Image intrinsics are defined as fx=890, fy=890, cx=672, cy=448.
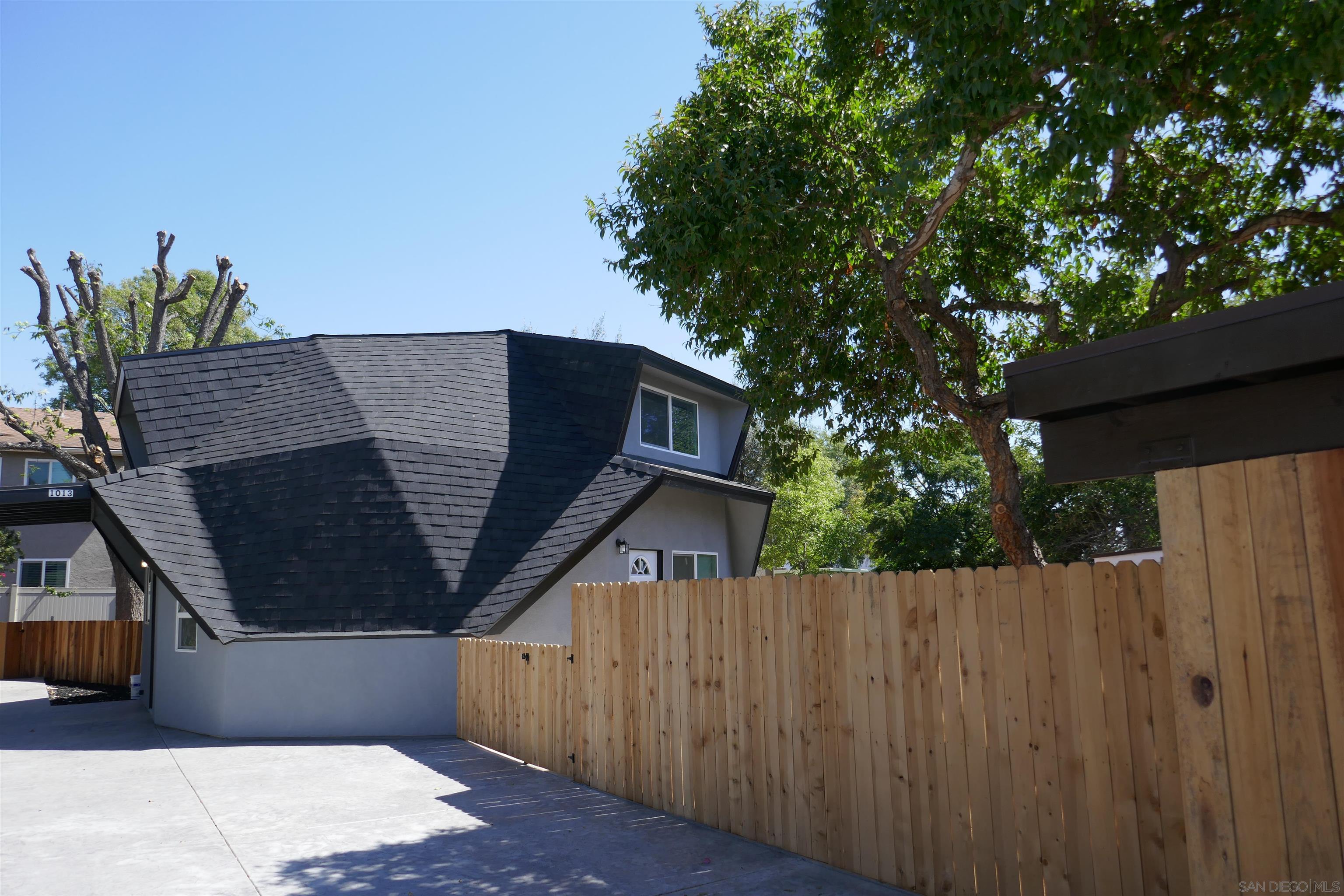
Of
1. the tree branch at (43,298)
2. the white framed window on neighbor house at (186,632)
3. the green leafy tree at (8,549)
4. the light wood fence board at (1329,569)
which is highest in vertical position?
the tree branch at (43,298)

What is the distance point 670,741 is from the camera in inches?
303

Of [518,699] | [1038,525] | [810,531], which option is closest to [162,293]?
[518,699]

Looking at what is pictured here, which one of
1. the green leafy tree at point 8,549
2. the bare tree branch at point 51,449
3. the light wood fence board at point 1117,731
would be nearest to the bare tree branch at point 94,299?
the bare tree branch at point 51,449

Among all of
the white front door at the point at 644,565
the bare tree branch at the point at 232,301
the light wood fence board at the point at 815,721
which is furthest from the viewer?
the bare tree branch at the point at 232,301

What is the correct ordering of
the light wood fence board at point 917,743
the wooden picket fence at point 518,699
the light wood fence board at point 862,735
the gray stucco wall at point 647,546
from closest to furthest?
the light wood fence board at point 917,743 → the light wood fence board at point 862,735 → the wooden picket fence at point 518,699 → the gray stucco wall at point 647,546

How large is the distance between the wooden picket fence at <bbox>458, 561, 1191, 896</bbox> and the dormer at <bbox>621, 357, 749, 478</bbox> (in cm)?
954

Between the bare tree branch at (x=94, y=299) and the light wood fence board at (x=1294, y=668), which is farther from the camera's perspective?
the bare tree branch at (x=94, y=299)

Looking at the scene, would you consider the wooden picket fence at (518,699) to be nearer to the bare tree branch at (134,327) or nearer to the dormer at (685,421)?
the dormer at (685,421)

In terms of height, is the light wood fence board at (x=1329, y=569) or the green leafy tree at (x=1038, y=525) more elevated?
the green leafy tree at (x=1038, y=525)

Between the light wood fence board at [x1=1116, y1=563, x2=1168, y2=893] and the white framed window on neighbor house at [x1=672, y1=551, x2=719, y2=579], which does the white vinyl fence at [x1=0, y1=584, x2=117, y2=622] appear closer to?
the white framed window on neighbor house at [x1=672, y1=551, x2=719, y2=579]

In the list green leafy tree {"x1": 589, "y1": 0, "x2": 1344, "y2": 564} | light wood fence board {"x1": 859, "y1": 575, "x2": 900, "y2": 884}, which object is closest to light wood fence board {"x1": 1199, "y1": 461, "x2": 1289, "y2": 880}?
light wood fence board {"x1": 859, "y1": 575, "x2": 900, "y2": 884}

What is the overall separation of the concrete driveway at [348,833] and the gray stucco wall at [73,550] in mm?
25024

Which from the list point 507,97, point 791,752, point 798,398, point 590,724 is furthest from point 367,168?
point 791,752

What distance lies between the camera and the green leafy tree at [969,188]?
755 centimetres
